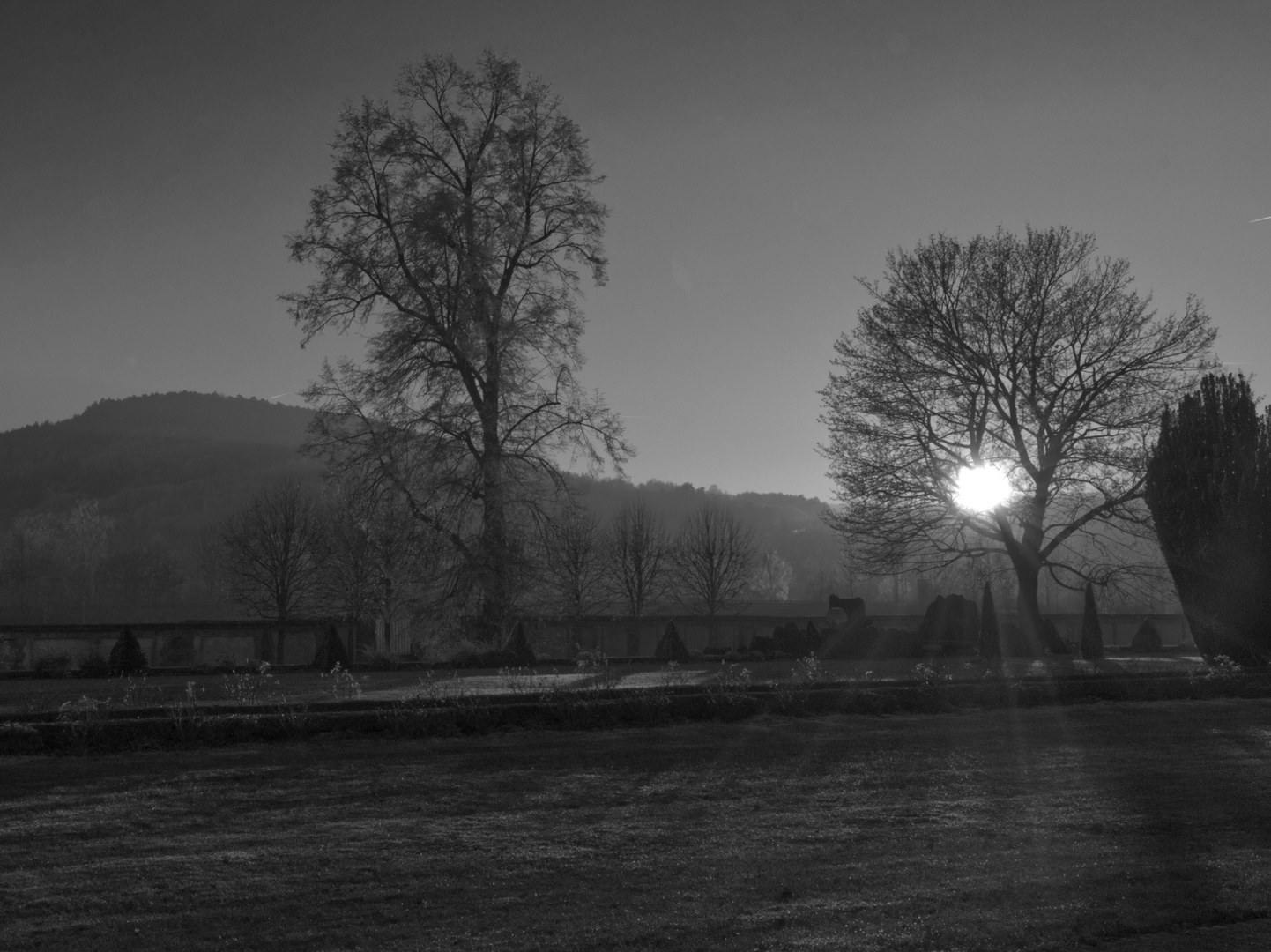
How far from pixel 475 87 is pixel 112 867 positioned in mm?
23435

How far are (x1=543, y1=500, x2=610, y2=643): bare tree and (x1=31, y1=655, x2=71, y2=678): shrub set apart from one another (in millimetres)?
10210

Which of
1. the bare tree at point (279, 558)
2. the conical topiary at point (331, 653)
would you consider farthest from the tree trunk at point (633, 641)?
the conical topiary at point (331, 653)

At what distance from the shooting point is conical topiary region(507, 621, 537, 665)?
2269 centimetres

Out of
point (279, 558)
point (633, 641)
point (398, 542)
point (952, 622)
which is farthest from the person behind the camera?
point (279, 558)

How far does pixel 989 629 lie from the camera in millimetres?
26625

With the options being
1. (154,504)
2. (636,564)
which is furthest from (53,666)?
(154,504)

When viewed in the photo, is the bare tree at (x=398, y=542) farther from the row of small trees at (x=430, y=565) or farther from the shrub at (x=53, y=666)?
the shrub at (x=53, y=666)

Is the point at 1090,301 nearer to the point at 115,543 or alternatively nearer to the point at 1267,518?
the point at 1267,518

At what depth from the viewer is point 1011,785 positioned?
9641 millimetres

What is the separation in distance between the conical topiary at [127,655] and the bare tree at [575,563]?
897cm

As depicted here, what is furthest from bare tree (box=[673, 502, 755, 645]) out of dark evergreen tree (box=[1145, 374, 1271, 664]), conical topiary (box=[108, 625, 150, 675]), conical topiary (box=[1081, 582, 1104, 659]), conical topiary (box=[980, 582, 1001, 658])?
conical topiary (box=[108, 625, 150, 675])

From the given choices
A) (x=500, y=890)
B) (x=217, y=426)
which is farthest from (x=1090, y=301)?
(x=217, y=426)

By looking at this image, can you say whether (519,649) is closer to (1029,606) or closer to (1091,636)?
(1029,606)

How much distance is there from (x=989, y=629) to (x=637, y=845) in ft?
69.0
